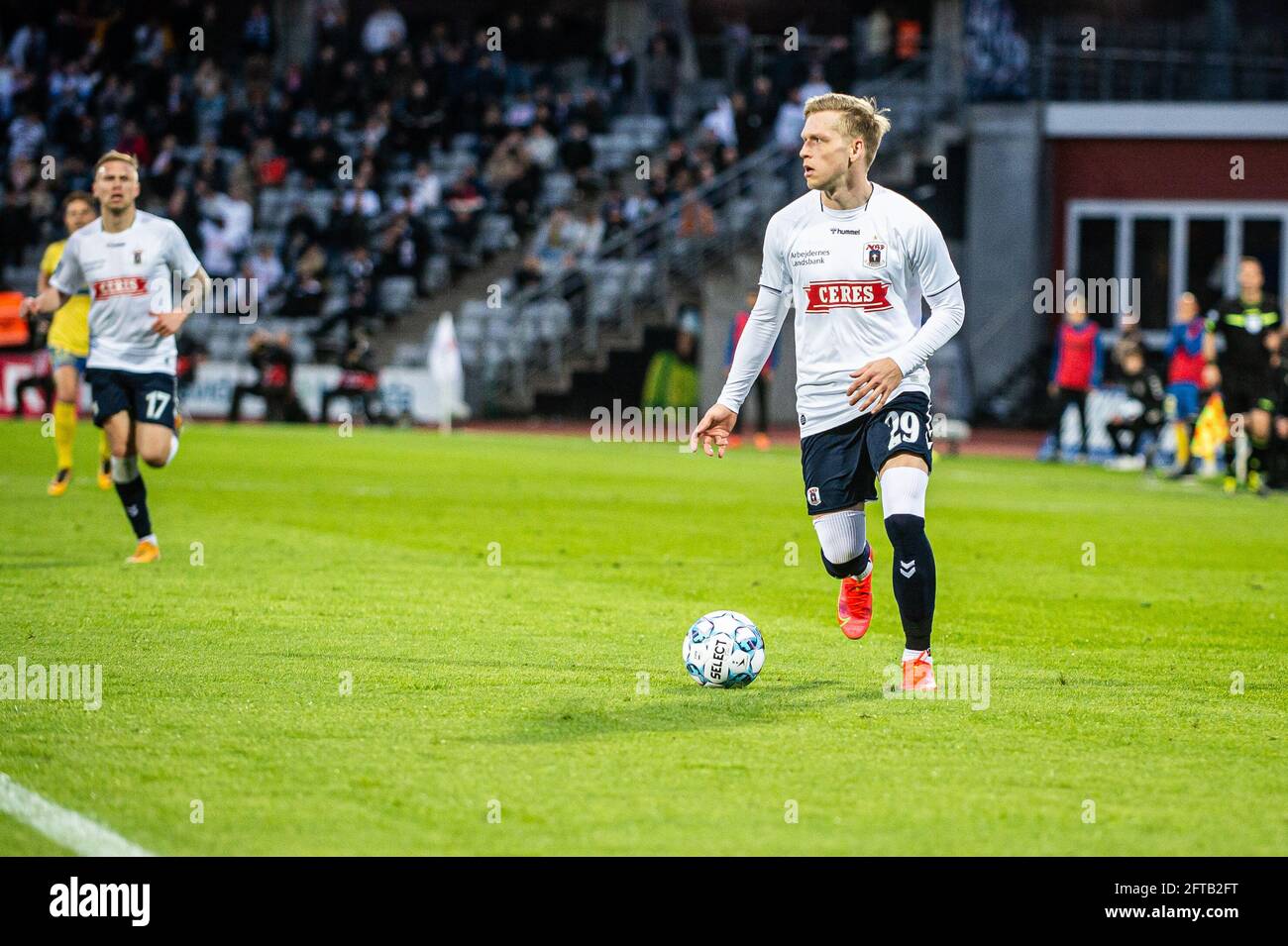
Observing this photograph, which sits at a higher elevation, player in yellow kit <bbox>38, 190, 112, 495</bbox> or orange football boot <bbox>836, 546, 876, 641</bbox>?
player in yellow kit <bbox>38, 190, 112, 495</bbox>

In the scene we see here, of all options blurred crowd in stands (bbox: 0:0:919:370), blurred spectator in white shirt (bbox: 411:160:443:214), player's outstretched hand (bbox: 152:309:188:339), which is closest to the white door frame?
blurred crowd in stands (bbox: 0:0:919:370)

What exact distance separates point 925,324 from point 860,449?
614 millimetres

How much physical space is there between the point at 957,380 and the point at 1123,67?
21.5 ft

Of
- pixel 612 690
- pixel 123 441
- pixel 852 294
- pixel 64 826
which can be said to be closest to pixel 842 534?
pixel 852 294

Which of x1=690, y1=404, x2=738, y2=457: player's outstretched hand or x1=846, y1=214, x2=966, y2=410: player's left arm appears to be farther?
x1=690, y1=404, x2=738, y2=457: player's outstretched hand

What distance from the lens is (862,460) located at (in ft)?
25.9

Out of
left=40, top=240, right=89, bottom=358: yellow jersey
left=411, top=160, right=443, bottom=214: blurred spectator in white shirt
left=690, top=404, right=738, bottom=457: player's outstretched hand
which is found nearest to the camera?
left=690, top=404, right=738, bottom=457: player's outstretched hand

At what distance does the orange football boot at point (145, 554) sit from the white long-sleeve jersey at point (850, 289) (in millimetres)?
5072

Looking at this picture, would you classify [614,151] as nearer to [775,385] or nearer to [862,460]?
[775,385]

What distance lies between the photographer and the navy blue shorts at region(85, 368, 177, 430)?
11.4 meters

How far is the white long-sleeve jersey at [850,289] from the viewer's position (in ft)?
25.0

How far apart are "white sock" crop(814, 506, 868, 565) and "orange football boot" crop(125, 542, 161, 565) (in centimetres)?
512

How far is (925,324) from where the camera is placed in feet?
25.0

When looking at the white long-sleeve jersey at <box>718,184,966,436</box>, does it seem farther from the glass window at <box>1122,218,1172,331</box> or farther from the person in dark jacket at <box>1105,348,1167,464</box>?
the glass window at <box>1122,218,1172,331</box>
